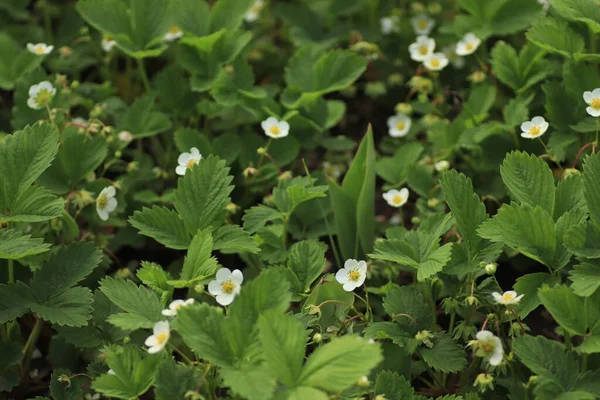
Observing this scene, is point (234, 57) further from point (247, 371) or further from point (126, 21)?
point (247, 371)

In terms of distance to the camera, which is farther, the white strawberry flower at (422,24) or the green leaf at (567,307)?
the white strawberry flower at (422,24)

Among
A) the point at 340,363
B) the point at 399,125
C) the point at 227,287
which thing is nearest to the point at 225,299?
the point at 227,287

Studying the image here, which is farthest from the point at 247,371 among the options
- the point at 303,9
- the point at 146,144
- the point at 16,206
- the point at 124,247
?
the point at 303,9

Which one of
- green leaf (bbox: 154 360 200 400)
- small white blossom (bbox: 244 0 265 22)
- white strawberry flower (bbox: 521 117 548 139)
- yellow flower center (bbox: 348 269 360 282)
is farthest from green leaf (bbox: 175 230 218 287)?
small white blossom (bbox: 244 0 265 22)

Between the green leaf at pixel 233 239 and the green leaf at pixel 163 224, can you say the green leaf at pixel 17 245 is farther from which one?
the green leaf at pixel 233 239

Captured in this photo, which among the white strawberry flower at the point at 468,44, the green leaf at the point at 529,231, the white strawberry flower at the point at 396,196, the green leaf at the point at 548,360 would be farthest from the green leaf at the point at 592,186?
the white strawberry flower at the point at 468,44

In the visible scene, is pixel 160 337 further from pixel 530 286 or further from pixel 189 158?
pixel 530 286

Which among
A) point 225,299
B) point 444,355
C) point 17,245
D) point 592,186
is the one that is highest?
point 592,186
